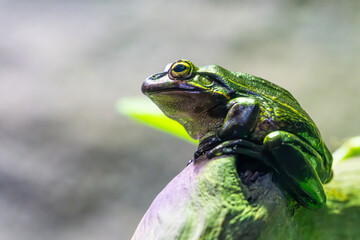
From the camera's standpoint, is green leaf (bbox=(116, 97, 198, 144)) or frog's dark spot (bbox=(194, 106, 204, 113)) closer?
frog's dark spot (bbox=(194, 106, 204, 113))

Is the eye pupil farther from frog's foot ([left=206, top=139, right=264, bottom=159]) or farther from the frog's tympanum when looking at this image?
frog's foot ([left=206, top=139, right=264, bottom=159])

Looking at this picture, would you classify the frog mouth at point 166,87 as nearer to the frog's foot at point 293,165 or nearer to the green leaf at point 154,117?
the frog's foot at point 293,165

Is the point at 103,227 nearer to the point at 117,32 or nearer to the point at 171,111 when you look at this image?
the point at 117,32

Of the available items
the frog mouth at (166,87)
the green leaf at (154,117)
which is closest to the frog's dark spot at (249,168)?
the frog mouth at (166,87)

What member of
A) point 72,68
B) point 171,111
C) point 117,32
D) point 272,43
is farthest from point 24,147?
point 171,111

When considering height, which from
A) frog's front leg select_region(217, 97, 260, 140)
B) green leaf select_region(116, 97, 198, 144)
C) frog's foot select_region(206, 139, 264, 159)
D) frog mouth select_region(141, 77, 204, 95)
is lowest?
frog's foot select_region(206, 139, 264, 159)

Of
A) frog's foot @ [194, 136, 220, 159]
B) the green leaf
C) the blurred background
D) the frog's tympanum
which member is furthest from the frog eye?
the blurred background

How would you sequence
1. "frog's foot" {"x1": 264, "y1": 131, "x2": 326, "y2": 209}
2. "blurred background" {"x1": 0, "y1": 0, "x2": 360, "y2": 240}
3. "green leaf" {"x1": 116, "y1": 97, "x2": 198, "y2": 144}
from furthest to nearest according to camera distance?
"blurred background" {"x1": 0, "y1": 0, "x2": 360, "y2": 240} → "green leaf" {"x1": 116, "y1": 97, "x2": 198, "y2": 144} → "frog's foot" {"x1": 264, "y1": 131, "x2": 326, "y2": 209}

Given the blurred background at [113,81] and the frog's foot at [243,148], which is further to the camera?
the blurred background at [113,81]
